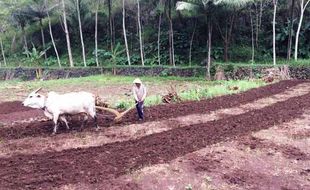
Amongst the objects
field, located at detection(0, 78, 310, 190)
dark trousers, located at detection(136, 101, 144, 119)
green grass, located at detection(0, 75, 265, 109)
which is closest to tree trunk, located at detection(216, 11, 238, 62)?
green grass, located at detection(0, 75, 265, 109)

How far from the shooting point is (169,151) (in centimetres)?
885

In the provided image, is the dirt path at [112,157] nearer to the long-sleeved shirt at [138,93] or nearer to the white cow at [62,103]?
the long-sleeved shirt at [138,93]

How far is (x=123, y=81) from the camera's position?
25.1 metres

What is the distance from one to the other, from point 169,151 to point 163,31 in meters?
24.7

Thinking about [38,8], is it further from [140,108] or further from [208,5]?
[140,108]

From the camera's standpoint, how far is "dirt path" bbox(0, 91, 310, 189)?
7.38m

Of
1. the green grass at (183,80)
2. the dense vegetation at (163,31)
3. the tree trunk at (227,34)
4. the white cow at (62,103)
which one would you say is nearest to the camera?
the white cow at (62,103)

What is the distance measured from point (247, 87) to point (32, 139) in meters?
10.7

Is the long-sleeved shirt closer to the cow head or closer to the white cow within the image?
the white cow

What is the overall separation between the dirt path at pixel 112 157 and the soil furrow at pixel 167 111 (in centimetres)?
169

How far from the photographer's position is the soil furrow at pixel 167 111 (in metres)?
10.8

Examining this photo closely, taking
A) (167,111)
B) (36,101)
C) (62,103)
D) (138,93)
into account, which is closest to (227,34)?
(167,111)

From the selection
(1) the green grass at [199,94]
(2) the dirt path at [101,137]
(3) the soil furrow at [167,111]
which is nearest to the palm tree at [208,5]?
(1) the green grass at [199,94]

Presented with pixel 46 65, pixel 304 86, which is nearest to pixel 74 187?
pixel 304 86
